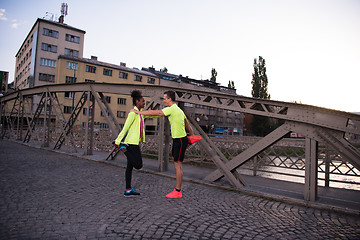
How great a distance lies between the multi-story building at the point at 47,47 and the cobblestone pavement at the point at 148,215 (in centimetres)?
4214

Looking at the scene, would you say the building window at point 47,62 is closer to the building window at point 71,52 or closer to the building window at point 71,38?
the building window at point 71,52

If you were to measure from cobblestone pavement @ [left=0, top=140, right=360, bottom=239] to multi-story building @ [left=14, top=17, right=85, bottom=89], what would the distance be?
1659 inches

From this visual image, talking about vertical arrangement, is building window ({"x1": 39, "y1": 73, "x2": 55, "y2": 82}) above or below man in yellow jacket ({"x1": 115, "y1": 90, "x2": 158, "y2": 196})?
above

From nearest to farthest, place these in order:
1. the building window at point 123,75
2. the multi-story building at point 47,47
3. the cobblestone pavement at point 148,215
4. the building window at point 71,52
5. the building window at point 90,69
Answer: the cobblestone pavement at point 148,215 < the multi-story building at point 47,47 < the building window at point 90,69 < the building window at point 71,52 < the building window at point 123,75

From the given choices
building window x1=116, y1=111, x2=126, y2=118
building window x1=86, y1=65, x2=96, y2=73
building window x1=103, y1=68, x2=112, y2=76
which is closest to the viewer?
building window x1=86, y1=65, x2=96, y2=73

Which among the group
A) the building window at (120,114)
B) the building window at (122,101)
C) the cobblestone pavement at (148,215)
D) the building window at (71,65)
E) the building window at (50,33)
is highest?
the building window at (50,33)

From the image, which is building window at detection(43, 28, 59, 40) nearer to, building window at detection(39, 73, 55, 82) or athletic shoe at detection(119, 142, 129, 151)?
Answer: building window at detection(39, 73, 55, 82)

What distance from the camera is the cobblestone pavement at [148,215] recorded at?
3092 millimetres

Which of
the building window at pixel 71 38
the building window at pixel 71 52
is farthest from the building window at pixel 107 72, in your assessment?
the building window at pixel 71 38

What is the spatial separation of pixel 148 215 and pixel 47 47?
157ft

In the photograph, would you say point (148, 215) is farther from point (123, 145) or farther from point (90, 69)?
point (90, 69)

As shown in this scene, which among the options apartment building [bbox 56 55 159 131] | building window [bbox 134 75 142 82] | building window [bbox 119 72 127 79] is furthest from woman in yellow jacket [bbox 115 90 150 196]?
building window [bbox 134 75 142 82]

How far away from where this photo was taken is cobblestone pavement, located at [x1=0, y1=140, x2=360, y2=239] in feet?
10.1

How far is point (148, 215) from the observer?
3.70 meters
